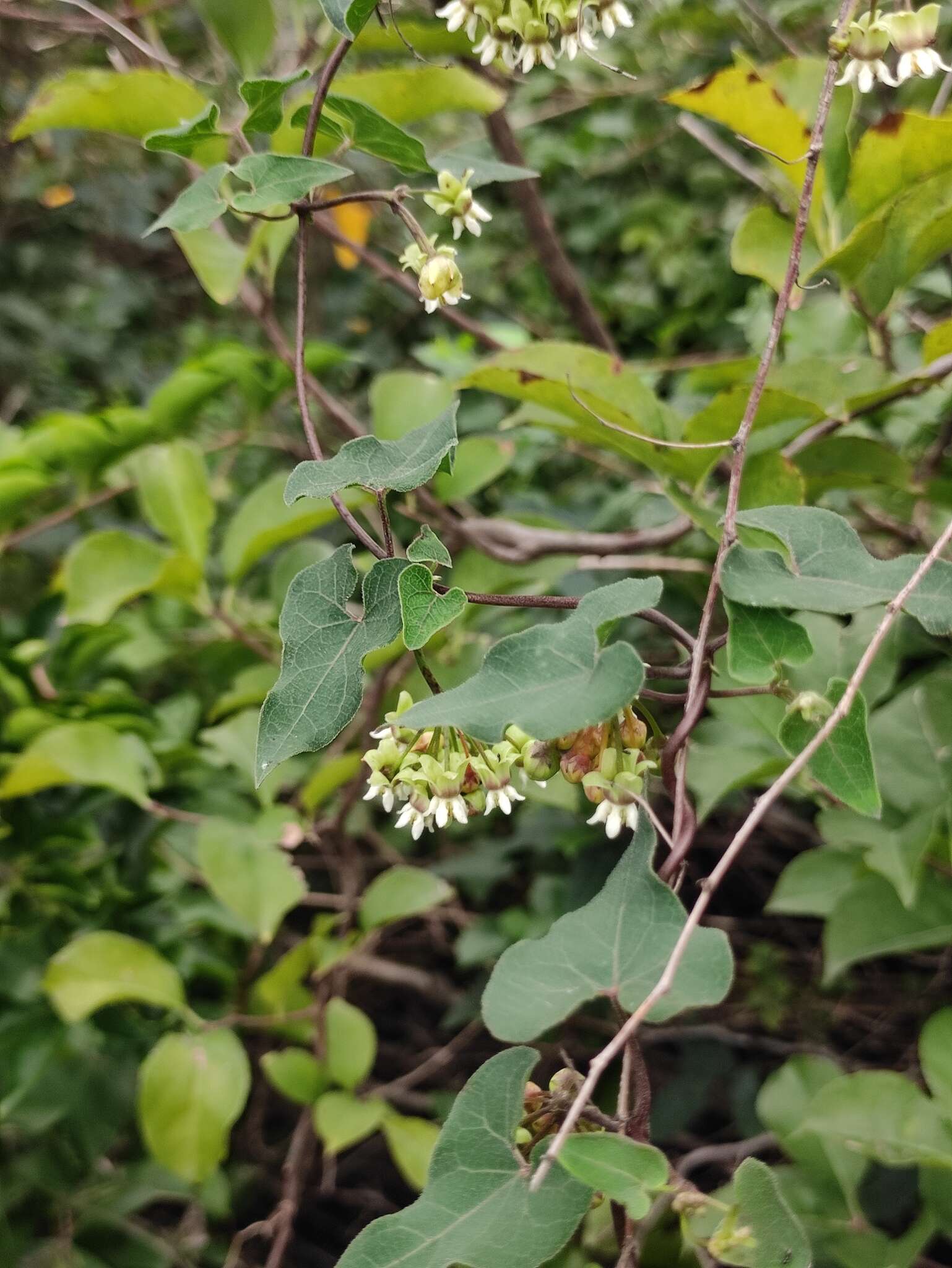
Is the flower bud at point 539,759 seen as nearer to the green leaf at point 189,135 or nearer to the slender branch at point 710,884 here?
the slender branch at point 710,884

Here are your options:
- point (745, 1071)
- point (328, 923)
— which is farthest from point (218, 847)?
point (745, 1071)

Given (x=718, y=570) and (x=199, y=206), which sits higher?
(x=199, y=206)

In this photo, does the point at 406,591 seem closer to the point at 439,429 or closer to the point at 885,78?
the point at 439,429

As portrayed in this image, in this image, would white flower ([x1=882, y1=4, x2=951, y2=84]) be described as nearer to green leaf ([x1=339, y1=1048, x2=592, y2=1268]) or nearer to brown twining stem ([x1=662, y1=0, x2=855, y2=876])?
brown twining stem ([x1=662, y1=0, x2=855, y2=876])

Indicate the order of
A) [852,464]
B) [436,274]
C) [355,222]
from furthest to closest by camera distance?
[355,222], [852,464], [436,274]

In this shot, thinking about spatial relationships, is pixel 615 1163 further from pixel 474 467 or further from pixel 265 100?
pixel 474 467

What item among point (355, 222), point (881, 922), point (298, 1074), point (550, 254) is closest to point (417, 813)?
point (881, 922)
